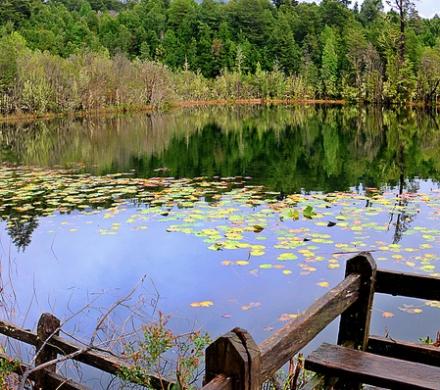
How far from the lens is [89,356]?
110 inches

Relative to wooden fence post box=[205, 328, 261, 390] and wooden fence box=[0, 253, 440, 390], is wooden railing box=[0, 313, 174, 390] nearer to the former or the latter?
wooden fence box=[0, 253, 440, 390]

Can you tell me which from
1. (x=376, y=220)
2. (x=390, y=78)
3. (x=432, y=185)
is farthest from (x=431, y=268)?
(x=390, y=78)

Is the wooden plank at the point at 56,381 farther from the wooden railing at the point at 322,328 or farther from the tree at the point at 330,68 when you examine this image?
the tree at the point at 330,68

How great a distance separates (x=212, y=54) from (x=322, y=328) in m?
76.5

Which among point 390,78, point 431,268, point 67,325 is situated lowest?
point 67,325

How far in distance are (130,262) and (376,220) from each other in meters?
4.09

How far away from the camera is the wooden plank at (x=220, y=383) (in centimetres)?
163

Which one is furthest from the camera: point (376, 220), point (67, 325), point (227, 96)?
point (227, 96)

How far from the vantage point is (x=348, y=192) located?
37.7 feet

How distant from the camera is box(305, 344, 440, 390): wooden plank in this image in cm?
228

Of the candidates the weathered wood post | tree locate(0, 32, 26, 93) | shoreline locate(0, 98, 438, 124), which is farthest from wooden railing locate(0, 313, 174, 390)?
shoreline locate(0, 98, 438, 124)

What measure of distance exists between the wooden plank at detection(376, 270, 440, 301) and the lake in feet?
7.70

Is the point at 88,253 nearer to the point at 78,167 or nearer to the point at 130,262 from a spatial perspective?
the point at 130,262

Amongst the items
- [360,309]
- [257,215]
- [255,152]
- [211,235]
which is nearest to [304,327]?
[360,309]
